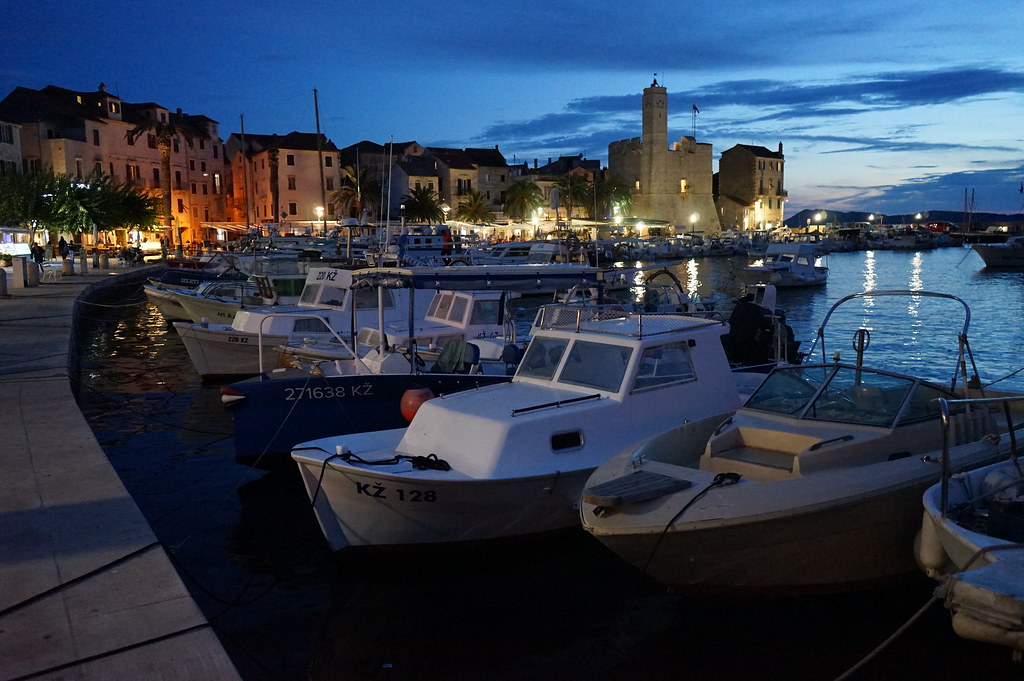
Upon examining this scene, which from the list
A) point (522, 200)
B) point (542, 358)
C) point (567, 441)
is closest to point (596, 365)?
point (542, 358)

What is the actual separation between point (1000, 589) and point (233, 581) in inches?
279

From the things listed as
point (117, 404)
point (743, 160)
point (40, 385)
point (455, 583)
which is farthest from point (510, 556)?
point (743, 160)

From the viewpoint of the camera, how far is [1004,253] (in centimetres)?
7656

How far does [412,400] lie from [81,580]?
5393 millimetres

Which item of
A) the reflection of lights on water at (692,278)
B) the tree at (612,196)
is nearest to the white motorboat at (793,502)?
the reflection of lights on water at (692,278)

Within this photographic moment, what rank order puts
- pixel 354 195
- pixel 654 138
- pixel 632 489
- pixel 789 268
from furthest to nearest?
pixel 654 138
pixel 354 195
pixel 789 268
pixel 632 489

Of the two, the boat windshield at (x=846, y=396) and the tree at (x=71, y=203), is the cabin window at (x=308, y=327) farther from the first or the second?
the tree at (x=71, y=203)

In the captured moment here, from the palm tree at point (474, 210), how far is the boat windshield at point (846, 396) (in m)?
79.1

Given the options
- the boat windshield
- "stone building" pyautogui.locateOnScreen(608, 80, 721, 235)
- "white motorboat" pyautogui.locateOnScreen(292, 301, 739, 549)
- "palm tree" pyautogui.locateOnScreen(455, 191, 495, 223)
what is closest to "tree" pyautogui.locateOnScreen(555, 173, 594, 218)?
"palm tree" pyautogui.locateOnScreen(455, 191, 495, 223)

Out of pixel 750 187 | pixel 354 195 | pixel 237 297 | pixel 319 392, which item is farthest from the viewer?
pixel 750 187

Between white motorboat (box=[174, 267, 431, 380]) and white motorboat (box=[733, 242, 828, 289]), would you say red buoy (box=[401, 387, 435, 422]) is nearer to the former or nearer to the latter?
white motorboat (box=[174, 267, 431, 380])

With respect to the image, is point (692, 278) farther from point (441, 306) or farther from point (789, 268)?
point (441, 306)

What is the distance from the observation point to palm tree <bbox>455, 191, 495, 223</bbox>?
87438 millimetres

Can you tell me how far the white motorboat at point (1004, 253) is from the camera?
75250 mm
